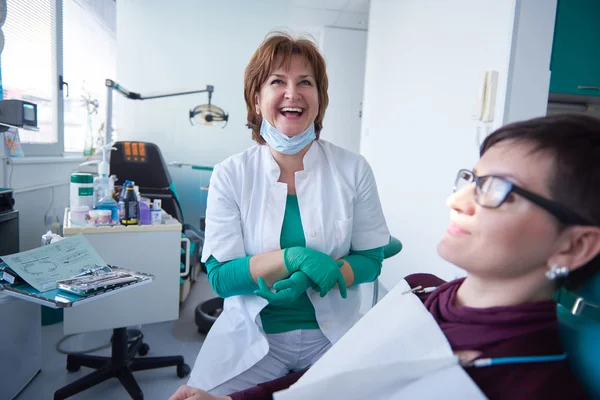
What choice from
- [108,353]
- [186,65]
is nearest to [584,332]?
[108,353]

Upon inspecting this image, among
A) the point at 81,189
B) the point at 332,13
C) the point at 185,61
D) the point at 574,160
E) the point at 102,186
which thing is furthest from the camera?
the point at 332,13

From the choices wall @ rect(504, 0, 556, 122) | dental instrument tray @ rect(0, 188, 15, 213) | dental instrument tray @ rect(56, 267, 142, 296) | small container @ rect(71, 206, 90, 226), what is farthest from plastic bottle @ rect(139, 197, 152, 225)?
wall @ rect(504, 0, 556, 122)

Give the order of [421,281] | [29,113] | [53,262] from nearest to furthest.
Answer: [421,281], [53,262], [29,113]

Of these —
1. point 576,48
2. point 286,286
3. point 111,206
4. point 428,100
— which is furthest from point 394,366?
point 428,100

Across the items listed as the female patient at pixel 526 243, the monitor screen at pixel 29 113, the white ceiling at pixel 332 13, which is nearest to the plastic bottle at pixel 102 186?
the monitor screen at pixel 29 113

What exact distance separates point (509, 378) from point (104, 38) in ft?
13.3

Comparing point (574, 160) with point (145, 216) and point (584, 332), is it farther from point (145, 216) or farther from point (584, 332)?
point (145, 216)

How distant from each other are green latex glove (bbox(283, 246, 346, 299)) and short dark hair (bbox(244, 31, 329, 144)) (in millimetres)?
529

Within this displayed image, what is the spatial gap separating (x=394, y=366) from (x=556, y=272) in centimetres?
29

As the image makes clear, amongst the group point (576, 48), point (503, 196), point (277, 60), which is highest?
point (576, 48)

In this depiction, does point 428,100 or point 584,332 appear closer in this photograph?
point 584,332

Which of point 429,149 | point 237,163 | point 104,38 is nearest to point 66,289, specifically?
point 237,163

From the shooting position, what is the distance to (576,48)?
197 centimetres

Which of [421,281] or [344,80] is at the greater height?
[344,80]
